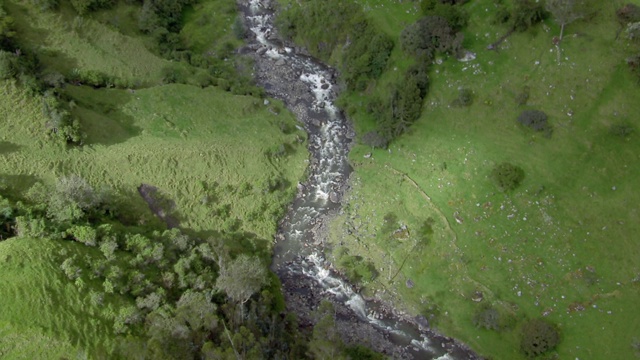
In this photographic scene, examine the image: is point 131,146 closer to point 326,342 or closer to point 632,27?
point 326,342

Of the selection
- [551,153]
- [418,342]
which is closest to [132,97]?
[418,342]

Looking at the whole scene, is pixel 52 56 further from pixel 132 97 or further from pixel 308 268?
pixel 308 268

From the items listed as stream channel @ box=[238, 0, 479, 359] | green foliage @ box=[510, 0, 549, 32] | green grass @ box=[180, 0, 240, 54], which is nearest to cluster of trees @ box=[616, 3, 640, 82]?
green foliage @ box=[510, 0, 549, 32]

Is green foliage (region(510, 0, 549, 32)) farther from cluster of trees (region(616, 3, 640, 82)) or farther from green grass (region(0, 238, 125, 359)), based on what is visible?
green grass (region(0, 238, 125, 359))

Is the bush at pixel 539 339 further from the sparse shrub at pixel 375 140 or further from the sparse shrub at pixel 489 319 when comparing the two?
the sparse shrub at pixel 375 140

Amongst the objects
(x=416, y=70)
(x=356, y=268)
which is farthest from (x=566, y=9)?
(x=356, y=268)

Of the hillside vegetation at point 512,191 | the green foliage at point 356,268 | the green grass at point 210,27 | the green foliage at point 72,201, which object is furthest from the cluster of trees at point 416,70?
the green foliage at point 72,201
